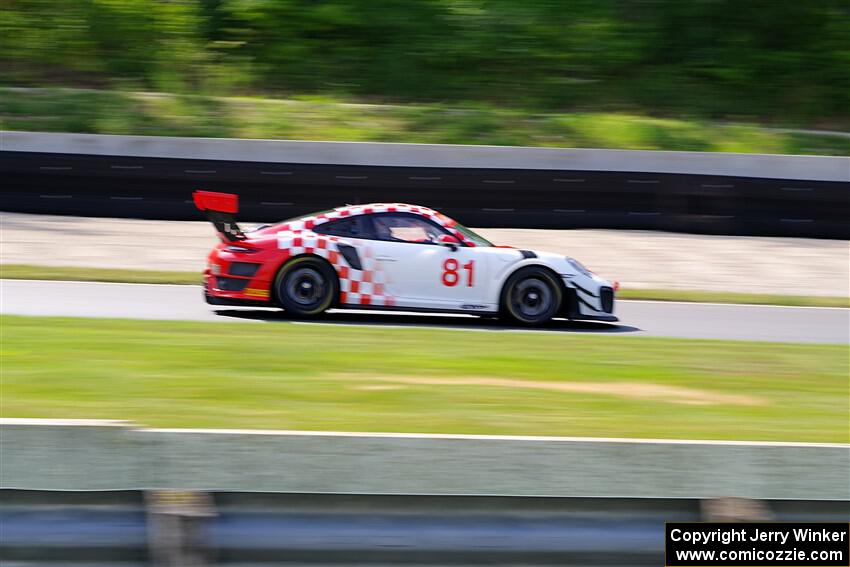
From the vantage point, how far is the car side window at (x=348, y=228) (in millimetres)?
10070

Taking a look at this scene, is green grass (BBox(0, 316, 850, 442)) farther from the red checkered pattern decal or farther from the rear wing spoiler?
the rear wing spoiler

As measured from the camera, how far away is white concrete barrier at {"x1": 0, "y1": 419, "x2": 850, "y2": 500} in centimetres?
387

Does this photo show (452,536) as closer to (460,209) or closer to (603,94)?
(460,209)

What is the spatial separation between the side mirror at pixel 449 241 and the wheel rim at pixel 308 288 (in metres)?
1.19

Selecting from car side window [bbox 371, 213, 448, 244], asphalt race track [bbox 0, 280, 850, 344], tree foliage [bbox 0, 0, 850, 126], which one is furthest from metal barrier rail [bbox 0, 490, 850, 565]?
tree foliage [bbox 0, 0, 850, 126]

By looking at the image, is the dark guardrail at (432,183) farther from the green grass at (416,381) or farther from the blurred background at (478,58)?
the green grass at (416,381)

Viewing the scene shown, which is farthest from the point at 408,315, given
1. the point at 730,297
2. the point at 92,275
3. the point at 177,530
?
the point at 177,530

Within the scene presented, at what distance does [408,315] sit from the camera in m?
11.0

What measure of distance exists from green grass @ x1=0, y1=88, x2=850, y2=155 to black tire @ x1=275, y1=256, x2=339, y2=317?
8.95 meters

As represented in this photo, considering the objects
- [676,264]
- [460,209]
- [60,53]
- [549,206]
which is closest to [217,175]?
[460,209]

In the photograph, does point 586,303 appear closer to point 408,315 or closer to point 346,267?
point 408,315

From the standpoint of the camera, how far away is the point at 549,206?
1614 cm

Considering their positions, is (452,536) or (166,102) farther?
(166,102)

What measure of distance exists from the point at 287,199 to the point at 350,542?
12.5 metres
